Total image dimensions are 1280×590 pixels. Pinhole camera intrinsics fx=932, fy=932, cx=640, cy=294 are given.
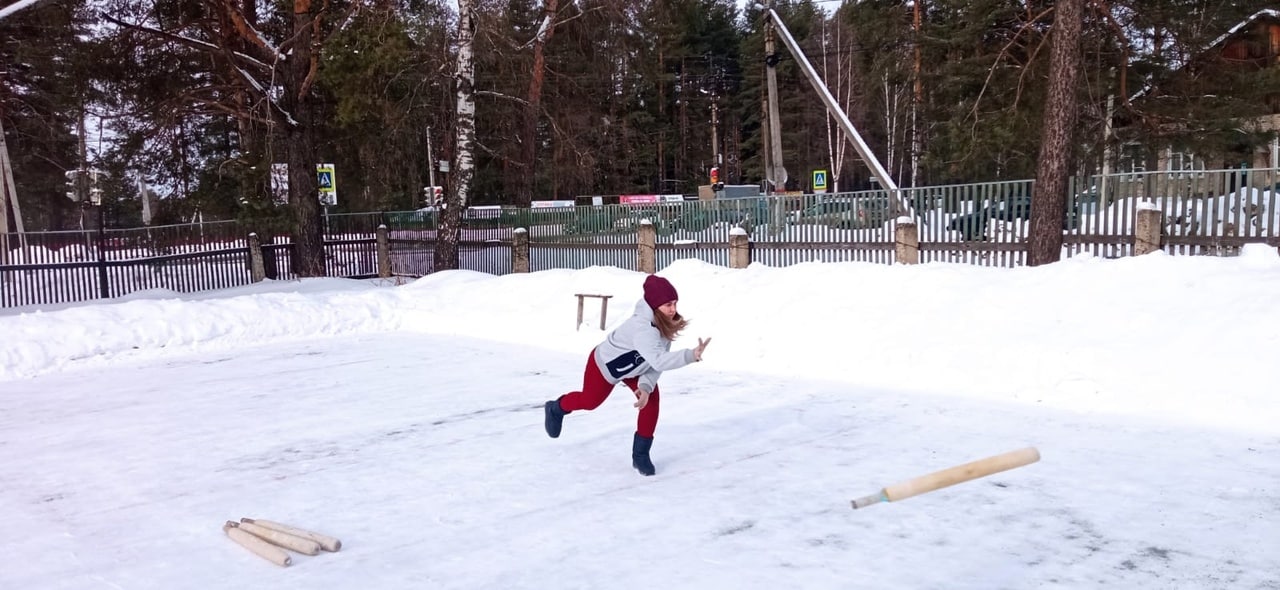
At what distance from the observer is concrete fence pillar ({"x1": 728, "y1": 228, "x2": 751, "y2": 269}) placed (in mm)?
16156

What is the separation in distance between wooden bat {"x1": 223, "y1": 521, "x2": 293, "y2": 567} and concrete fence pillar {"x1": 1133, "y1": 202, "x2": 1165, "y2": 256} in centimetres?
1070

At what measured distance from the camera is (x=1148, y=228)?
11.5 m

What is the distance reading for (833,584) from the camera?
4.20 metres

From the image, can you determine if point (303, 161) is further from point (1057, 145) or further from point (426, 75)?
point (1057, 145)

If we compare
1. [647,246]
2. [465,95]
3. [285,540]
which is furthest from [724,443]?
[465,95]

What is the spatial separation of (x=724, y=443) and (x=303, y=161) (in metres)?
18.0

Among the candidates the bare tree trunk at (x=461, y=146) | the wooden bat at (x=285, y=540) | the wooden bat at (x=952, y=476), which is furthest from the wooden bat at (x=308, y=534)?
the bare tree trunk at (x=461, y=146)

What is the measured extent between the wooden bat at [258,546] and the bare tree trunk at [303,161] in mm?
17987

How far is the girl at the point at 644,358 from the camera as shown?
5.96 metres

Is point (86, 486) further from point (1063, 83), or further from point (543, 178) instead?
point (543, 178)

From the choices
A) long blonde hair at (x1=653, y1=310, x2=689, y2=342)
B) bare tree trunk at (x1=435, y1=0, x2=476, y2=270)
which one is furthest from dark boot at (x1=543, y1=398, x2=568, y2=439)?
bare tree trunk at (x1=435, y1=0, x2=476, y2=270)

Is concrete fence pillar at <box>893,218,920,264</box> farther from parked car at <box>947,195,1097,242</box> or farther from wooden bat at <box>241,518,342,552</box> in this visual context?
wooden bat at <box>241,518,342,552</box>

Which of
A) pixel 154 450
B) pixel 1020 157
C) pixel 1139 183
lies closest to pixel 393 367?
pixel 154 450

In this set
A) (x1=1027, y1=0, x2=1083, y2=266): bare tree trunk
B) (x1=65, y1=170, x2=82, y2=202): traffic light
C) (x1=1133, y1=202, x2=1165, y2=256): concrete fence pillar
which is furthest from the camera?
(x1=65, y1=170, x2=82, y2=202): traffic light
